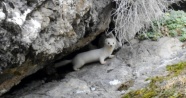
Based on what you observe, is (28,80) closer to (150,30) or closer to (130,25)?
(130,25)

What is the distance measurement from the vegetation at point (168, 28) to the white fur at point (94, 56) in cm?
63

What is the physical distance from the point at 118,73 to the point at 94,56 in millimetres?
731

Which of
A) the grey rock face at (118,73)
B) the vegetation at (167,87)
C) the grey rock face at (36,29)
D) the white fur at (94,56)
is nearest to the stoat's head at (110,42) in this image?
the white fur at (94,56)

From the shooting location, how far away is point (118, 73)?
5.45 metres

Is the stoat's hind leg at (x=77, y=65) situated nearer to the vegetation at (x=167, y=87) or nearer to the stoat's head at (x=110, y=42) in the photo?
the stoat's head at (x=110, y=42)

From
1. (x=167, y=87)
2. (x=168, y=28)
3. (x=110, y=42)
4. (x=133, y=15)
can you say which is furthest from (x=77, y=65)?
(x=167, y=87)

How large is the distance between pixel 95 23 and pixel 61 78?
1.06m

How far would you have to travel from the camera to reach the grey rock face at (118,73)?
500 centimetres

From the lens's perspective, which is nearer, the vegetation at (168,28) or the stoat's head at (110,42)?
the stoat's head at (110,42)

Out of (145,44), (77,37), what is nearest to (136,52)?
(145,44)

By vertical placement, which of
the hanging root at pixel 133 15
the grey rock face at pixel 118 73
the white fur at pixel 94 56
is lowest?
the grey rock face at pixel 118 73

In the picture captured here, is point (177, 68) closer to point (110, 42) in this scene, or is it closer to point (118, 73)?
point (118, 73)

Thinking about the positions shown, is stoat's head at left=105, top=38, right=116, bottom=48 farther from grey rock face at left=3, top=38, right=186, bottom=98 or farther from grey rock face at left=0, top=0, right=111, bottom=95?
grey rock face at left=0, top=0, right=111, bottom=95

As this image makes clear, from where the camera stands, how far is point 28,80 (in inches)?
226
